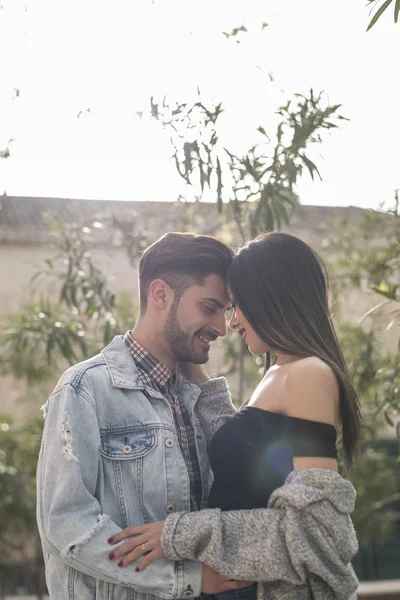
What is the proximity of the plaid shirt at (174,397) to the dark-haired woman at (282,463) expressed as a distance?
17cm

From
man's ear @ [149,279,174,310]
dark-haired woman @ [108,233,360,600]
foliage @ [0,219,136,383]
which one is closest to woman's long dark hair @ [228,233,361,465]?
dark-haired woman @ [108,233,360,600]

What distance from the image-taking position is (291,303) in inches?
125

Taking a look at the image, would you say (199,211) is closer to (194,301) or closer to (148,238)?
(148,238)

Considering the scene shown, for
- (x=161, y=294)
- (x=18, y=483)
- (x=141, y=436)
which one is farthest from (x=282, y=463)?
(x=18, y=483)

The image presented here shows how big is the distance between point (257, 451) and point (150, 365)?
57 centimetres

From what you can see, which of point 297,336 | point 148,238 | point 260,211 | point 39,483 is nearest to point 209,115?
point 260,211

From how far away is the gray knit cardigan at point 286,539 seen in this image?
287cm

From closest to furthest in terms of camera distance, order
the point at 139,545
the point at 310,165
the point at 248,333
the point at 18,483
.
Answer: the point at 139,545, the point at 248,333, the point at 310,165, the point at 18,483

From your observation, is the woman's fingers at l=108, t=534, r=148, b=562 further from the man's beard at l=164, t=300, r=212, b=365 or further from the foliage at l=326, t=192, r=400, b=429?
the foliage at l=326, t=192, r=400, b=429

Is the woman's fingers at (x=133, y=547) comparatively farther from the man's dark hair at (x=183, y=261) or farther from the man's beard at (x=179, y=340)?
the man's dark hair at (x=183, y=261)

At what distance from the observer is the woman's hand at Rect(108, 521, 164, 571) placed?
295 centimetres

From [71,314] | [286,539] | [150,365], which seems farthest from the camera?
[71,314]

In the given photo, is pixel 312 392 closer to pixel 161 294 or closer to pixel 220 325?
pixel 220 325

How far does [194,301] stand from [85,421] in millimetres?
671
